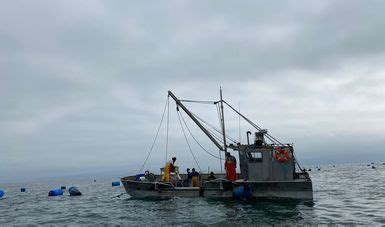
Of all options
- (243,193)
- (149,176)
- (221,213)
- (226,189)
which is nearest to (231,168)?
(226,189)

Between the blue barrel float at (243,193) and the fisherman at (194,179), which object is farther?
the fisherman at (194,179)

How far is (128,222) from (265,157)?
38.3ft

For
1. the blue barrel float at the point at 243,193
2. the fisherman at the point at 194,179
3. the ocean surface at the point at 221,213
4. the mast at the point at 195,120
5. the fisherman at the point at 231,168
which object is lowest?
the ocean surface at the point at 221,213

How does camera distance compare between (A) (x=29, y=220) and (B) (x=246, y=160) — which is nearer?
(A) (x=29, y=220)

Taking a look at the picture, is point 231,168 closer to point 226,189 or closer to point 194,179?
point 226,189

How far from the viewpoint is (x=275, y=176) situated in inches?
1085

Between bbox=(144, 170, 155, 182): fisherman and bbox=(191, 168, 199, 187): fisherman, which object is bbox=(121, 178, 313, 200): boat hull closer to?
bbox=(191, 168, 199, 187): fisherman

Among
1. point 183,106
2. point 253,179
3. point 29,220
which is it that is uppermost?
point 183,106

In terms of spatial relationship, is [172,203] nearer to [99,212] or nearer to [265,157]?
[99,212]

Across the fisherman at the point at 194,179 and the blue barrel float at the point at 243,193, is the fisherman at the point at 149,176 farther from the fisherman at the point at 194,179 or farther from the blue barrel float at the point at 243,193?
the blue barrel float at the point at 243,193

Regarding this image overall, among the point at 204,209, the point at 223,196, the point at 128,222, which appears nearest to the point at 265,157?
the point at 223,196

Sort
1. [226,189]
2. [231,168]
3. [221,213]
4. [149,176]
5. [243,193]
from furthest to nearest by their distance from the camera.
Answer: [149,176] → [231,168] → [226,189] → [243,193] → [221,213]

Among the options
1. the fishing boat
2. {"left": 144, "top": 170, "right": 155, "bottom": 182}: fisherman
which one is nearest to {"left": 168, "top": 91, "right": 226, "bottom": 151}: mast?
the fishing boat

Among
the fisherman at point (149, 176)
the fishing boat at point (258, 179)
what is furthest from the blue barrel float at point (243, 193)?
the fisherman at point (149, 176)
